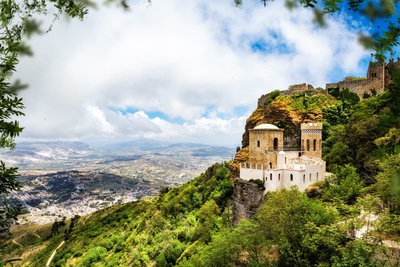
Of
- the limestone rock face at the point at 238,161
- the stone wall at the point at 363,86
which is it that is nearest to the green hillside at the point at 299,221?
the stone wall at the point at 363,86

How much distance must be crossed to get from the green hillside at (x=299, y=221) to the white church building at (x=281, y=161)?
1.55 meters

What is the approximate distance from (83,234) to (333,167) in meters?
52.7

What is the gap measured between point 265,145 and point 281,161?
2471mm

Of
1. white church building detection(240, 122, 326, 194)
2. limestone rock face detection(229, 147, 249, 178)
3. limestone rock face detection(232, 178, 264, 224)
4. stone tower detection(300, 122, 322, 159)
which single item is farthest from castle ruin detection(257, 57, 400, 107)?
limestone rock face detection(232, 178, 264, 224)

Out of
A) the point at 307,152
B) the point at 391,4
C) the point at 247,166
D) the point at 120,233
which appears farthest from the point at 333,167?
the point at 120,233

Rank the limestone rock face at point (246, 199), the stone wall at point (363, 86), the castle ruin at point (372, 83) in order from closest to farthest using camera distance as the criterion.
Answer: the limestone rock face at point (246, 199), the castle ruin at point (372, 83), the stone wall at point (363, 86)

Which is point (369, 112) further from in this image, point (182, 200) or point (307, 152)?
point (182, 200)

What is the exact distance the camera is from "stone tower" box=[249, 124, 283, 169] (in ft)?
102

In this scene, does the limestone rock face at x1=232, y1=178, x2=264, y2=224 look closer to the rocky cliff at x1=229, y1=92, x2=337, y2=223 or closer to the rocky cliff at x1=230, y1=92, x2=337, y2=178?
the rocky cliff at x1=229, y1=92, x2=337, y2=223

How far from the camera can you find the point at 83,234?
208 feet

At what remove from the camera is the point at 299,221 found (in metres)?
19.4

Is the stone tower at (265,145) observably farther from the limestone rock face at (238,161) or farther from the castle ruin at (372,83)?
the castle ruin at (372,83)

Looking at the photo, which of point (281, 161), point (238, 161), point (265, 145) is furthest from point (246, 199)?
point (238, 161)

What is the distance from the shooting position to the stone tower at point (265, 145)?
3095cm
